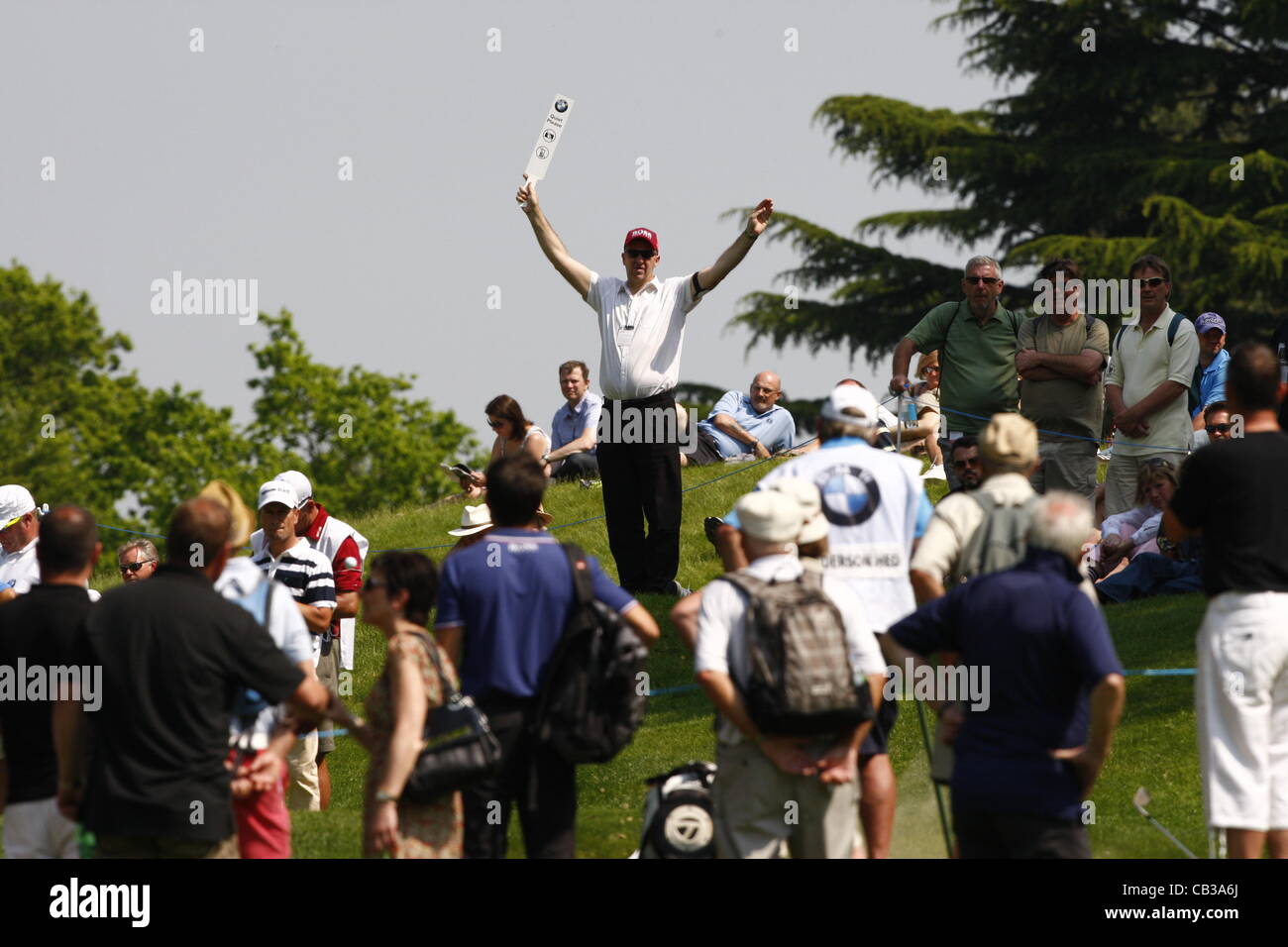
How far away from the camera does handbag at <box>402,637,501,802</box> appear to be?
592 cm

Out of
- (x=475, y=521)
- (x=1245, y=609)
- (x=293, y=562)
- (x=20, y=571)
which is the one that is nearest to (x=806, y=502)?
(x=1245, y=609)

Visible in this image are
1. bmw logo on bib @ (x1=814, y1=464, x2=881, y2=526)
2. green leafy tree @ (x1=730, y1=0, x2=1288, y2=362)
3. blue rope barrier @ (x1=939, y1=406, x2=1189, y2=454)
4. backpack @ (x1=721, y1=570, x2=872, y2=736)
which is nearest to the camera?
backpack @ (x1=721, y1=570, x2=872, y2=736)

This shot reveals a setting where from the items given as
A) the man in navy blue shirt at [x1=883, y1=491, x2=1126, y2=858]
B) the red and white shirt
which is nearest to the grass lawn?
the red and white shirt

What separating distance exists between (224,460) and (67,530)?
163 ft

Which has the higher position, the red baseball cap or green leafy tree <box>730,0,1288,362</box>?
green leafy tree <box>730,0,1288,362</box>

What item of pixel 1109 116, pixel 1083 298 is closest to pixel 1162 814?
pixel 1083 298

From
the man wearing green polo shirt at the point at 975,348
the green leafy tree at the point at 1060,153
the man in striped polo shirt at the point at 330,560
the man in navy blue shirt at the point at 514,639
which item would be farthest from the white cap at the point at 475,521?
the green leafy tree at the point at 1060,153

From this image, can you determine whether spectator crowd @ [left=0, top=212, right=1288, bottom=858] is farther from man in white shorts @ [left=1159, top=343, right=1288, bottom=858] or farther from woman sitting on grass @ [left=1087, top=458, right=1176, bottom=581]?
woman sitting on grass @ [left=1087, top=458, right=1176, bottom=581]

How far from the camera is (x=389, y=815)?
5883mm

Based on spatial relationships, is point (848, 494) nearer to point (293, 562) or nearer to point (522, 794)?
point (522, 794)

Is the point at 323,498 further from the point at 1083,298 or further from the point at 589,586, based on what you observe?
the point at 589,586

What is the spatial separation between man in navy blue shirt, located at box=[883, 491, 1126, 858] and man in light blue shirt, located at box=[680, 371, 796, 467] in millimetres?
11993

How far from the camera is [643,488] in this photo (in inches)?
478

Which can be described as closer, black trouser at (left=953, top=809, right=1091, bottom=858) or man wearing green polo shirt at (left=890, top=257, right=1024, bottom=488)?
black trouser at (left=953, top=809, right=1091, bottom=858)
